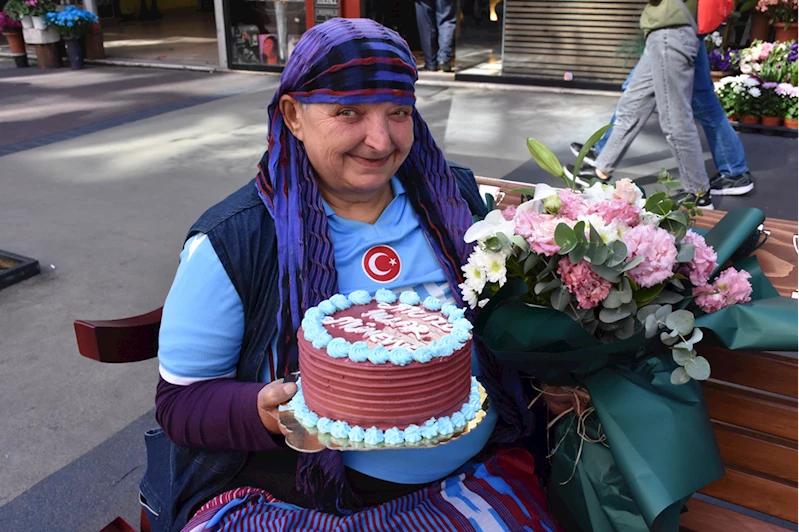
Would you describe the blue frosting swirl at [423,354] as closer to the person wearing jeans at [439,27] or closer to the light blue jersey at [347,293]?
the light blue jersey at [347,293]

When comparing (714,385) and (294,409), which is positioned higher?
(294,409)

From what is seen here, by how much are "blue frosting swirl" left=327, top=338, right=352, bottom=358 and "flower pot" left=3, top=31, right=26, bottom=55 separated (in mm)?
13579

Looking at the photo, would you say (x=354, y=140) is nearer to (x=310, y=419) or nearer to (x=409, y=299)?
(x=409, y=299)

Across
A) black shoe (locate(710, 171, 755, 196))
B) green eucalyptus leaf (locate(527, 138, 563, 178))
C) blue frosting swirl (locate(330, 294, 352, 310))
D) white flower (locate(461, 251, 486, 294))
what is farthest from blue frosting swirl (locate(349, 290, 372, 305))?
black shoe (locate(710, 171, 755, 196))

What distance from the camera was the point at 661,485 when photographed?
1404mm

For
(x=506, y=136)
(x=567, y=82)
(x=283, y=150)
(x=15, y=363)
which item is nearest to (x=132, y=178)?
(x=15, y=363)

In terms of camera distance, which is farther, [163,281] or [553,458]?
[163,281]

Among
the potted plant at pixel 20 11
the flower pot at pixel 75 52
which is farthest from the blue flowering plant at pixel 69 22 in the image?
the potted plant at pixel 20 11

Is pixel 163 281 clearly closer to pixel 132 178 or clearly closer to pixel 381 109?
pixel 132 178

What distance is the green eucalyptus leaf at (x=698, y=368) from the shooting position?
1371mm

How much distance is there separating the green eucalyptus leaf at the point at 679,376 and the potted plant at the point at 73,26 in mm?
12962

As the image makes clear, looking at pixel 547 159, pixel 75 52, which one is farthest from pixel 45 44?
pixel 547 159

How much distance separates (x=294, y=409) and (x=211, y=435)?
0.29 m

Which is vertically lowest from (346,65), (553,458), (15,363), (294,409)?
(15,363)
